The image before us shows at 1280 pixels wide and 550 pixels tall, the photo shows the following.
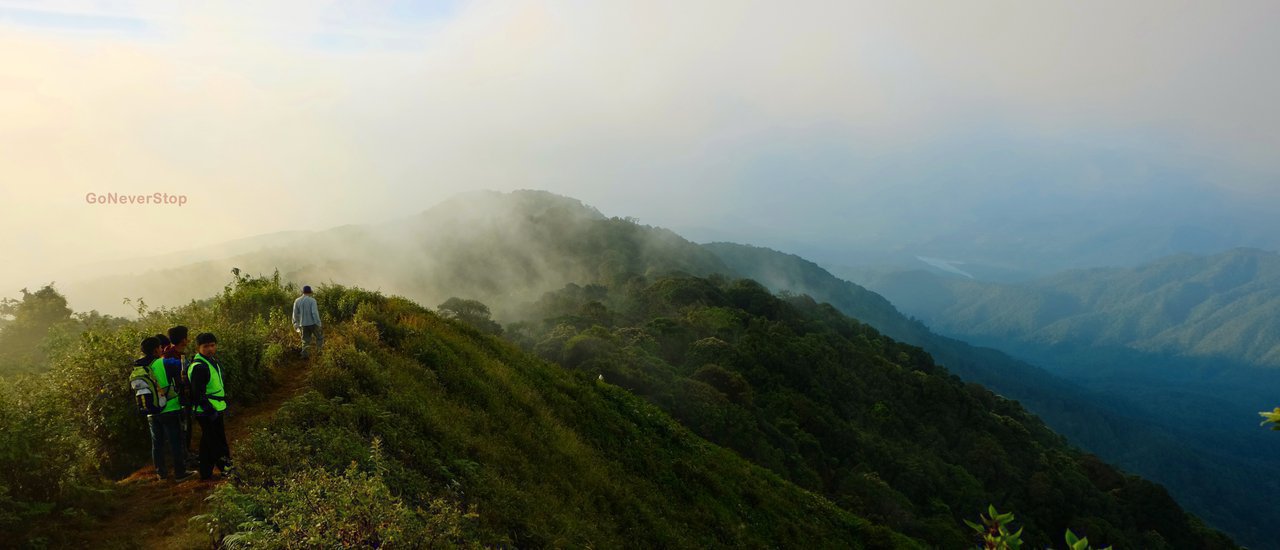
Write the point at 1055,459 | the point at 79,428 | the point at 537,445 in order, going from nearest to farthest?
the point at 79,428
the point at 537,445
the point at 1055,459

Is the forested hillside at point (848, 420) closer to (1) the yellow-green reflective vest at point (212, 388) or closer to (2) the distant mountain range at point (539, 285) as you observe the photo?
(1) the yellow-green reflective vest at point (212, 388)

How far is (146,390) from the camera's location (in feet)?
29.8

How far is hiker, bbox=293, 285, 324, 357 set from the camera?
14570 mm

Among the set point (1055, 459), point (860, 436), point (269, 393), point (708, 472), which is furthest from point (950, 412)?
point (269, 393)

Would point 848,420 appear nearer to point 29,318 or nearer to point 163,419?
point 163,419

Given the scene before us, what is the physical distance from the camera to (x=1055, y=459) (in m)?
66.3

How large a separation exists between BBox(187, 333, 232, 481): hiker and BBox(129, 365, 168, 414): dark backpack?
0.49 metres

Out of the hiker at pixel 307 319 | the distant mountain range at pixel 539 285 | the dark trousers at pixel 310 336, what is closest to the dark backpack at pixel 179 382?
the hiker at pixel 307 319

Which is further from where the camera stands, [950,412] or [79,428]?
[950,412]

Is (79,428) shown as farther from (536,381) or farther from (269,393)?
(536,381)

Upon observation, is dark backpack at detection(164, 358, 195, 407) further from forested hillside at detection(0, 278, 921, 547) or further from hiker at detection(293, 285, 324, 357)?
hiker at detection(293, 285, 324, 357)

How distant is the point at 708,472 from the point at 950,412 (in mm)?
60507

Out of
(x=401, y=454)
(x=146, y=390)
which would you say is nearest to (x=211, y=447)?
(x=146, y=390)

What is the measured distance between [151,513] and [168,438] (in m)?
1.56
